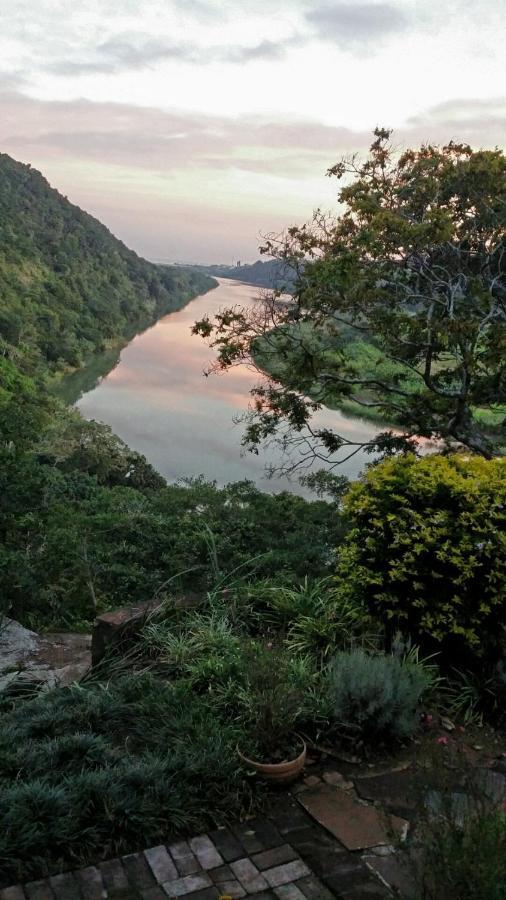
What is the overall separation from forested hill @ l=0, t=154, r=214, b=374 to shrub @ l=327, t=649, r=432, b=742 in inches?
1642

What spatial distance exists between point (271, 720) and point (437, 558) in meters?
1.29

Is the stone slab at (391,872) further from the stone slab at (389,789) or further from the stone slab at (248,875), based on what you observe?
the stone slab at (248,875)

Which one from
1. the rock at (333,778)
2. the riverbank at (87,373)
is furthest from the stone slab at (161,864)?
the riverbank at (87,373)

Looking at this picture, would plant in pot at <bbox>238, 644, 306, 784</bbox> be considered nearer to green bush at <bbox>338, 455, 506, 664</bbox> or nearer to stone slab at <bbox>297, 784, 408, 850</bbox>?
stone slab at <bbox>297, 784, 408, 850</bbox>

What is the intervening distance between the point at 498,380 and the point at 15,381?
32072mm

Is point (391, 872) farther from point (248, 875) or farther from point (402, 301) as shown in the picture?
point (402, 301)

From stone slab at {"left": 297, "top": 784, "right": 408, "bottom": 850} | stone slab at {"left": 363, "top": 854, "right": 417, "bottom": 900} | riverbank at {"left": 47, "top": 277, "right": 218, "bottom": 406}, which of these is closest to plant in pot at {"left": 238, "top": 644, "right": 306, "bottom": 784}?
stone slab at {"left": 297, "top": 784, "right": 408, "bottom": 850}

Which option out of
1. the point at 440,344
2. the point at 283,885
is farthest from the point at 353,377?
the point at 283,885

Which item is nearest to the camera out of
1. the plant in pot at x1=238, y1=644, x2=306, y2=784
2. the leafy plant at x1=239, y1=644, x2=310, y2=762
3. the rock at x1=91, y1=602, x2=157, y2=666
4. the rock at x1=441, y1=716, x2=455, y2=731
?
the plant in pot at x1=238, y1=644, x2=306, y2=784

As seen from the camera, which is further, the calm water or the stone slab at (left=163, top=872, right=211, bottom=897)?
the calm water

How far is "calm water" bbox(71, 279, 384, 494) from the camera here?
26.7 m

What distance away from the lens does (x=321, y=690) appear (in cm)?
339

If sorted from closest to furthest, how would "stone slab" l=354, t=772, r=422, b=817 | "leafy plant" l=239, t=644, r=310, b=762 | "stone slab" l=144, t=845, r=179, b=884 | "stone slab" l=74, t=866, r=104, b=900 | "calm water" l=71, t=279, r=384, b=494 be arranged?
"stone slab" l=74, t=866, r=104, b=900, "stone slab" l=144, t=845, r=179, b=884, "stone slab" l=354, t=772, r=422, b=817, "leafy plant" l=239, t=644, r=310, b=762, "calm water" l=71, t=279, r=384, b=494

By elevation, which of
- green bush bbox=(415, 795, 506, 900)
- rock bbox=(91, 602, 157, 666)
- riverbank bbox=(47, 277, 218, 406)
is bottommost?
riverbank bbox=(47, 277, 218, 406)
